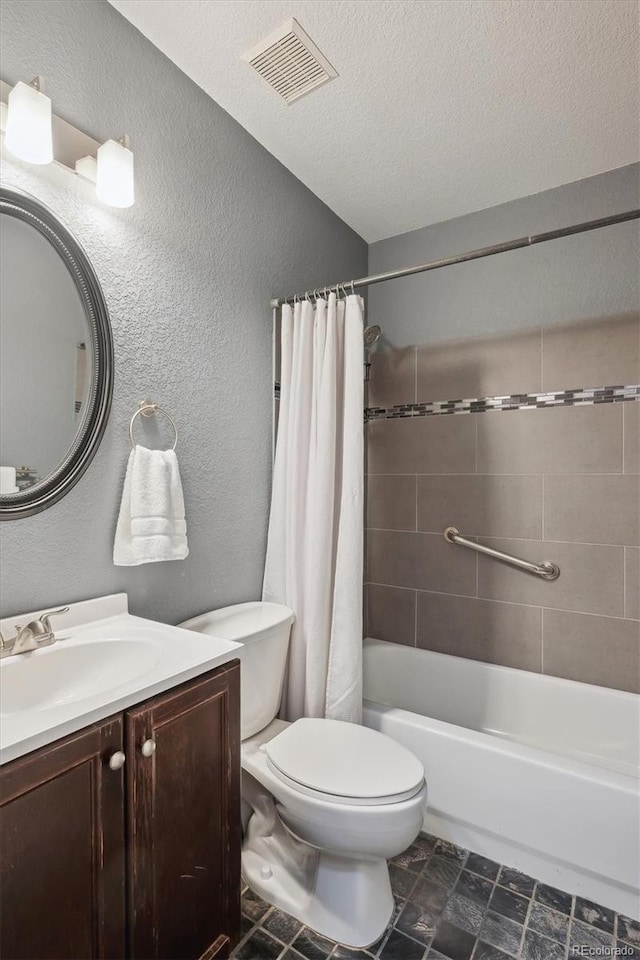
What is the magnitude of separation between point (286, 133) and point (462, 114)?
2.15 ft

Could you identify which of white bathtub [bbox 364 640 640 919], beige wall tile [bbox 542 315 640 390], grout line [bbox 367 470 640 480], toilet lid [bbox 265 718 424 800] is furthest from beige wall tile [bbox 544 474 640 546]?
toilet lid [bbox 265 718 424 800]

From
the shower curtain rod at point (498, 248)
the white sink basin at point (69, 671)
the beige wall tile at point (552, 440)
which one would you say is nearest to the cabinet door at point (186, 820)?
the white sink basin at point (69, 671)

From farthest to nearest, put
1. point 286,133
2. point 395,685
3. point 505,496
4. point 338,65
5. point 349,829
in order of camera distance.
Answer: point 395,685
point 505,496
point 286,133
point 338,65
point 349,829

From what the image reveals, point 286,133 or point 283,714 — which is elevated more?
point 286,133

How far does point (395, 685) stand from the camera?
2510mm

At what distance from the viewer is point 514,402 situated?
7.60 feet

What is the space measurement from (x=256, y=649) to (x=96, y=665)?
1.64 feet

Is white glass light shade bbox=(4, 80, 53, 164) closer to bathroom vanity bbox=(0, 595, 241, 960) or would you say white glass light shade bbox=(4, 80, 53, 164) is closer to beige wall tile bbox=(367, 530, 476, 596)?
bathroom vanity bbox=(0, 595, 241, 960)

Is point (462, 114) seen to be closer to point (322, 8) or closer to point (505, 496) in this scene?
point (322, 8)

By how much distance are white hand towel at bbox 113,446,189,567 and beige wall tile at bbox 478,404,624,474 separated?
4.96 ft

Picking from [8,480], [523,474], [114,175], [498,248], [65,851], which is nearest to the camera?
[65,851]

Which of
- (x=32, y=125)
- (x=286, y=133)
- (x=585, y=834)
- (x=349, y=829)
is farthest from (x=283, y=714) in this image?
(x=286, y=133)

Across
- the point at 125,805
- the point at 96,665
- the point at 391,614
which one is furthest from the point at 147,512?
the point at 391,614

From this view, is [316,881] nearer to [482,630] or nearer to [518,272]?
[482,630]
